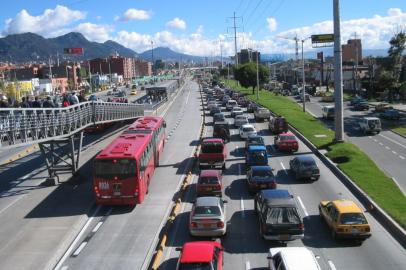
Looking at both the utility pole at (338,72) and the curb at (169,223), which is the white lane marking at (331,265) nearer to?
the curb at (169,223)

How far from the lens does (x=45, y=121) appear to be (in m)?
27.1

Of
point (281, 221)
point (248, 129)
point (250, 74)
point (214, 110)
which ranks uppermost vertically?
point (250, 74)

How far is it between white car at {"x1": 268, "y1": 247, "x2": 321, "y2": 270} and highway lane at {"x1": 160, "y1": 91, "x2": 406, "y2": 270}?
259 centimetres

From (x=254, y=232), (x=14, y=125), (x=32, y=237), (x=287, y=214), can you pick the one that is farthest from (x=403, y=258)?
(x=14, y=125)

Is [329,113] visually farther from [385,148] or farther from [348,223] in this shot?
[348,223]

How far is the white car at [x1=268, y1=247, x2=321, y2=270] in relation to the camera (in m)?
14.5

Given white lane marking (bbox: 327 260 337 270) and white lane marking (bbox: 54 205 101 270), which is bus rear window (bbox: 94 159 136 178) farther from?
white lane marking (bbox: 327 260 337 270)

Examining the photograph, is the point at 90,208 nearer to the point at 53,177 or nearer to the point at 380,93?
the point at 53,177

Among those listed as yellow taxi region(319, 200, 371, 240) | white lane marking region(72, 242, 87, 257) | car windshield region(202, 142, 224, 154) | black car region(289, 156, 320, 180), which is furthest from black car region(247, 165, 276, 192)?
white lane marking region(72, 242, 87, 257)

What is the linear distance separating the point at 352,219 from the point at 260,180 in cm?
792

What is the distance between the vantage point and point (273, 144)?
45.2 metres

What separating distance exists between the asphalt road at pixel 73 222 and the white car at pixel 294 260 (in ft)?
18.0

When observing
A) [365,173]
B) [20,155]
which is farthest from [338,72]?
[20,155]

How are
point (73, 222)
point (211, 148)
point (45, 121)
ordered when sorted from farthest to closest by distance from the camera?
1. point (211, 148)
2. point (45, 121)
3. point (73, 222)
